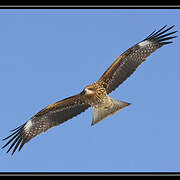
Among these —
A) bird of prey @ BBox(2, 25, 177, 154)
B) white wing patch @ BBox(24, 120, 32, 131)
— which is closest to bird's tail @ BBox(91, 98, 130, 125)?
bird of prey @ BBox(2, 25, 177, 154)

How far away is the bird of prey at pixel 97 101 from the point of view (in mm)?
9797

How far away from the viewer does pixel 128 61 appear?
1023cm

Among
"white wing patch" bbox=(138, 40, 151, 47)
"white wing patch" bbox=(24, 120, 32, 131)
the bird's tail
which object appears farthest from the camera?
"white wing patch" bbox=(138, 40, 151, 47)

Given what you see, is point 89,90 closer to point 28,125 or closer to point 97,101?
point 97,101

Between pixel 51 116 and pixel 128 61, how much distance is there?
2.59 meters

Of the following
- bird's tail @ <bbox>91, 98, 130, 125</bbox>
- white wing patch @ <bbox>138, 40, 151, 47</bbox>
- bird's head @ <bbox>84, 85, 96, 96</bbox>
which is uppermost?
white wing patch @ <bbox>138, 40, 151, 47</bbox>

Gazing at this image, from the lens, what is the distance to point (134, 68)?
10.1 metres

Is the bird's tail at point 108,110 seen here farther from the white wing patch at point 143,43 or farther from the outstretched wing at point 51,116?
the white wing patch at point 143,43

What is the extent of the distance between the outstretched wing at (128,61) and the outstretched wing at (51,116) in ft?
2.94

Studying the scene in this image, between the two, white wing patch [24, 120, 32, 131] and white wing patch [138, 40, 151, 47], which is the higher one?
white wing patch [138, 40, 151, 47]

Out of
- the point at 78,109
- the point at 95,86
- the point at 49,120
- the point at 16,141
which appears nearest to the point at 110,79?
the point at 95,86

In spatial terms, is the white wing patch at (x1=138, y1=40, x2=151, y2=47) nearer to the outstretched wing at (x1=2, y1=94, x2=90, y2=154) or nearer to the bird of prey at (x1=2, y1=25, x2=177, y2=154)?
the bird of prey at (x1=2, y1=25, x2=177, y2=154)

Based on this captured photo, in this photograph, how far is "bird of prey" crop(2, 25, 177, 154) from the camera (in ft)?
32.1
